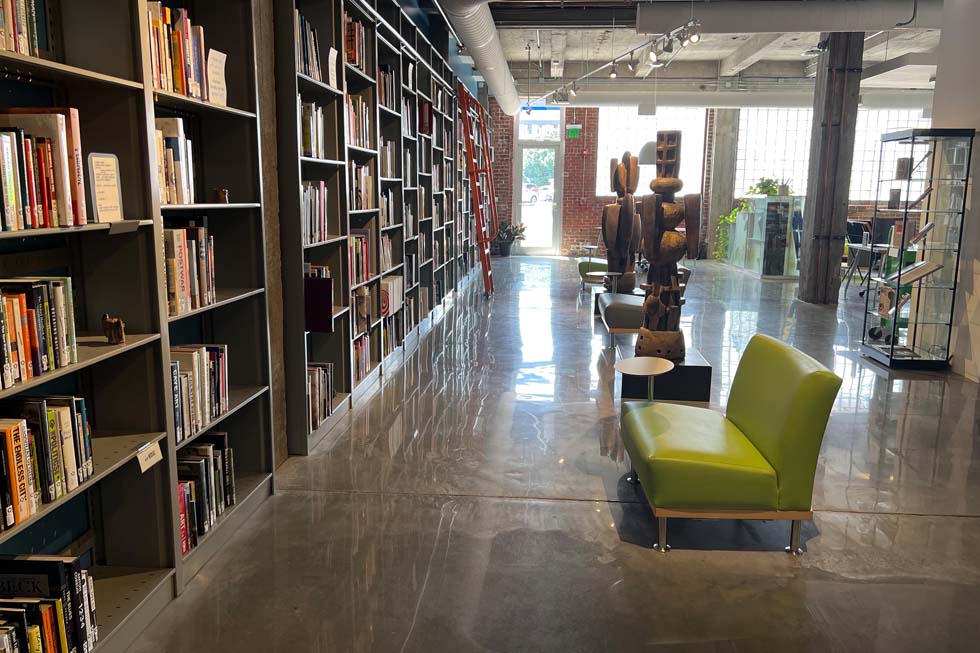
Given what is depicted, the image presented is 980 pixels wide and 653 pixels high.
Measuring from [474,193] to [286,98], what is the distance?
7.11 metres

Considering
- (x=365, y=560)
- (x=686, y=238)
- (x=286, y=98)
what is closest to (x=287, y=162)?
(x=286, y=98)

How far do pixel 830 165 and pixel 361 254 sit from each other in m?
7.95

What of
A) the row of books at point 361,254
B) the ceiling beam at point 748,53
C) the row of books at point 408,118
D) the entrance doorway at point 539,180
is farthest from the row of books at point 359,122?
the entrance doorway at point 539,180

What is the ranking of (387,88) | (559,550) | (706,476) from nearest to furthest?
1. (706,476)
2. (559,550)
3. (387,88)

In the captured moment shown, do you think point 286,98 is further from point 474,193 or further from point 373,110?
point 474,193

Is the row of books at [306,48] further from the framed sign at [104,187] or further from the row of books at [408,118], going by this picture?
the row of books at [408,118]

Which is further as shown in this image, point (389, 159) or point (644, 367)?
point (389, 159)

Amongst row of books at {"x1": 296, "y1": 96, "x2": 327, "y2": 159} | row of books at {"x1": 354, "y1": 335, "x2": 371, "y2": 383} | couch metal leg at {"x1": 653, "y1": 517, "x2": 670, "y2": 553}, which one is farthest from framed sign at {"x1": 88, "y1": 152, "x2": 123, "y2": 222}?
row of books at {"x1": 354, "y1": 335, "x2": 371, "y2": 383}

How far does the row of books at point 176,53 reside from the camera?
9.42ft

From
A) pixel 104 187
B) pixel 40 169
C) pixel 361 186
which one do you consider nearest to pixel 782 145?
pixel 361 186

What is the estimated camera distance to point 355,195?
18.5ft

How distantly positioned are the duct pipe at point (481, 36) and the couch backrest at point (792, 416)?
5054 millimetres

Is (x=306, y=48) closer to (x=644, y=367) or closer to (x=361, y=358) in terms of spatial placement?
(x=361, y=358)

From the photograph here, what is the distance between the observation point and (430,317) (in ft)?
29.5
